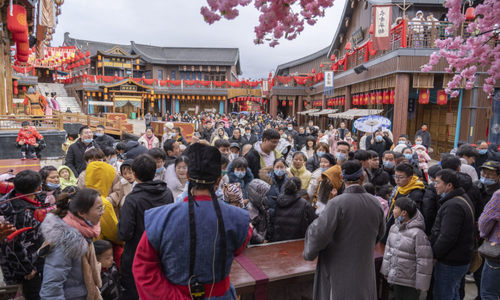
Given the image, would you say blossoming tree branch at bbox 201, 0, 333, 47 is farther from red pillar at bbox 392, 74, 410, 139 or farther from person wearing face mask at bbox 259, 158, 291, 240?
red pillar at bbox 392, 74, 410, 139

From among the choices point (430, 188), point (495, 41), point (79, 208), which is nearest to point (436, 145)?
point (495, 41)

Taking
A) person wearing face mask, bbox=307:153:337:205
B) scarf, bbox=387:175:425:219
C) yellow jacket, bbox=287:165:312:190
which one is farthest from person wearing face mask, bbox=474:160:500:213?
yellow jacket, bbox=287:165:312:190

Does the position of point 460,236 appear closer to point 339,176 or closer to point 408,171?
point 408,171

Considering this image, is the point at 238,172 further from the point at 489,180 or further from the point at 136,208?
the point at 489,180

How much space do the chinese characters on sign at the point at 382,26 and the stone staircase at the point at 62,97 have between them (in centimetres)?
3032

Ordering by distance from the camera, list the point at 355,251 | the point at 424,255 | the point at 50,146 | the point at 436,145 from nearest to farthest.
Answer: the point at 355,251 < the point at 424,255 < the point at 50,146 < the point at 436,145

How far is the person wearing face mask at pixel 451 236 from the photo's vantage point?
323 cm

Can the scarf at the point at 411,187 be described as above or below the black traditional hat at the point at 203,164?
below

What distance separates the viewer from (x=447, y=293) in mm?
3408

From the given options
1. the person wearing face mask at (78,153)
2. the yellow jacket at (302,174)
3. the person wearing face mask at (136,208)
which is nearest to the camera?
the person wearing face mask at (136,208)

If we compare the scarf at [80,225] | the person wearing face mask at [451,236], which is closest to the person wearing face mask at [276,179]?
the person wearing face mask at [451,236]

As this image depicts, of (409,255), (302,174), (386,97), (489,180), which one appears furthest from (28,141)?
(386,97)

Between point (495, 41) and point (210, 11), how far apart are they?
11.8m

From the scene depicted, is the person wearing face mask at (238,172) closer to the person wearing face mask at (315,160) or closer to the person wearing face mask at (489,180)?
the person wearing face mask at (315,160)
